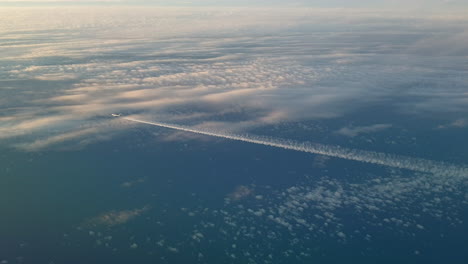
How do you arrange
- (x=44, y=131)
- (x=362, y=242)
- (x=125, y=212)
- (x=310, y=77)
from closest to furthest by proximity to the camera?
(x=362, y=242)
(x=125, y=212)
(x=44, y=131)
(x=310, y=77)

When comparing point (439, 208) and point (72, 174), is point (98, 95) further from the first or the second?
point (439, 208)

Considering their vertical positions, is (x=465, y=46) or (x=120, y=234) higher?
(x=465, y=46)

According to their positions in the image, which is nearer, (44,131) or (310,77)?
(44,131)

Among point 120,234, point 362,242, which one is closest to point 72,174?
point 120,234

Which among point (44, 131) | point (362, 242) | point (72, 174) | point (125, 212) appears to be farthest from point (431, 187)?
point (44, 131)

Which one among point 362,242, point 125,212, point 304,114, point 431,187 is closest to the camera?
point 362,242

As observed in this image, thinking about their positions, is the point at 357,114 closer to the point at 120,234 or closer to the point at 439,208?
the point at 439,208
